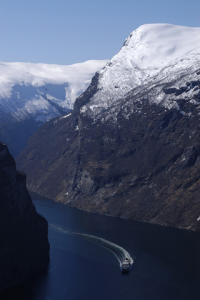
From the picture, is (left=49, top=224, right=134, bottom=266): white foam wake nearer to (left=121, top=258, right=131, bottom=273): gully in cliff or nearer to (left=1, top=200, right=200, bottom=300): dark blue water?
(left=1, top=200, right=200, bottom=300): dark blue water

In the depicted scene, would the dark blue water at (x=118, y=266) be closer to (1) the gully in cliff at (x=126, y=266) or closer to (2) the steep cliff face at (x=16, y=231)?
(1) the gully in cliff at (x=126, y=266)

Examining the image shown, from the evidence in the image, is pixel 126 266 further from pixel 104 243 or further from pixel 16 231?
pixel 104 243

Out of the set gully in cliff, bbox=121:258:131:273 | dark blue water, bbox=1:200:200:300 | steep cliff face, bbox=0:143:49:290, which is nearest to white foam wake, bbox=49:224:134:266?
dark blue water, bbox=1:200:200:300

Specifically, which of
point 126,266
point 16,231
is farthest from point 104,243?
point 16,231

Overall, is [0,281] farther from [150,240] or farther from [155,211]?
[155,211]

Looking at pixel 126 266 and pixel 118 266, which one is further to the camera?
pixel 118 266

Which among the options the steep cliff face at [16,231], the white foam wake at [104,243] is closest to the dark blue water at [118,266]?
the white foam wake at [104,243]

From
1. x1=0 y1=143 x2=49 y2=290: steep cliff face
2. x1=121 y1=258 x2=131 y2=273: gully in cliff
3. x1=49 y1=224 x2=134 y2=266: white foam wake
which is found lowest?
x1=49 y1=224 x2=134 y2=266: white foam wake
